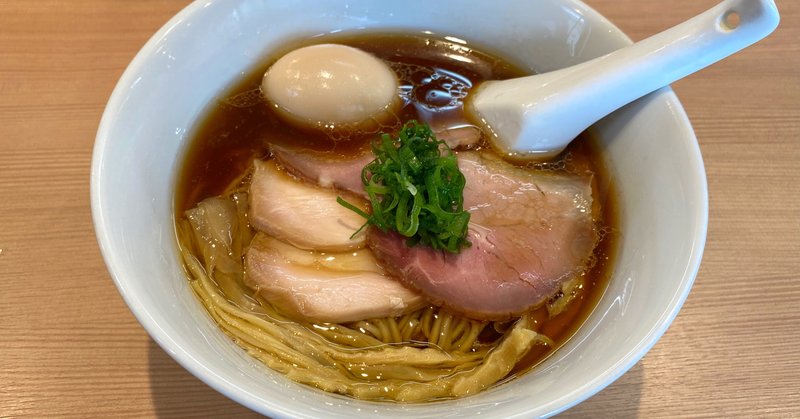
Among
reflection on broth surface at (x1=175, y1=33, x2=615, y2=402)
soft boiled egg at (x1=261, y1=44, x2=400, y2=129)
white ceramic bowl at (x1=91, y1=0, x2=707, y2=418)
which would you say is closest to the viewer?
white ceramic bowl at (x1=91, y1=0, x2=707, y2=418)

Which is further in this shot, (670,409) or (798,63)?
(798,63)

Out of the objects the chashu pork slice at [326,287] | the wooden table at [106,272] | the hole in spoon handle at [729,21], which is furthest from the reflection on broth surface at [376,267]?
the hole in spoon handle at [729,21]

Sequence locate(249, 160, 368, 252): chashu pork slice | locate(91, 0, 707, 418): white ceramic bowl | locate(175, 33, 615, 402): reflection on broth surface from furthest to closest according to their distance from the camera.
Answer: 1. locate(249, 160, 368, 252): chashu pork slice
2. locate(175, 33, 615, 402): reflection on broth surface
3. locate(91, 0, 707, 418): white ceramic bowl

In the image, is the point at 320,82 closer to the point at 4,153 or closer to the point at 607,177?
the point at 607,177

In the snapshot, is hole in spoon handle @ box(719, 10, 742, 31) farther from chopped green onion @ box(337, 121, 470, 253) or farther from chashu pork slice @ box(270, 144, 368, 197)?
chashu pork slice @ box(270, 144, 368, 197)

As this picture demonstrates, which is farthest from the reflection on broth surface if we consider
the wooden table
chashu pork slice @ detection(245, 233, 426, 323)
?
the wooden table

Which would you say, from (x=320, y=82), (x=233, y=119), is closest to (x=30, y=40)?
(x=233, y=119)

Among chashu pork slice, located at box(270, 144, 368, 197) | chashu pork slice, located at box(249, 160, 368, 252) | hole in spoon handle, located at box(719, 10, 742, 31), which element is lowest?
chashu pork slice, located at box(249, 160, 368, 252)
